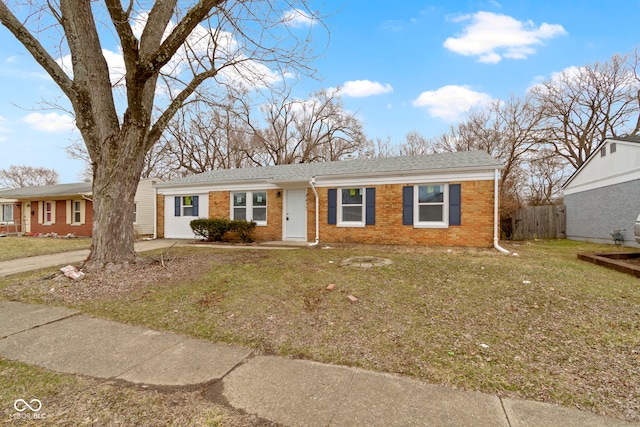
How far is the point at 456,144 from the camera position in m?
22.5

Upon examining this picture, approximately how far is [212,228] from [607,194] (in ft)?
53.3

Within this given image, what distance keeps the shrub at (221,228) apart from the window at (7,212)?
19.3 metres

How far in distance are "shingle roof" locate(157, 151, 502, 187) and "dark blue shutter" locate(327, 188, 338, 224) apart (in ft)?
2.21

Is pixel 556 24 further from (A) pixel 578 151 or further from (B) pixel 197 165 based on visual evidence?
(B) pixel 197 165

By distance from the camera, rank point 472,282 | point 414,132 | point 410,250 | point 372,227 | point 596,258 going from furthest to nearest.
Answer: point 414,132, point 372,227, point 410,250, point 596,258, point 472,282

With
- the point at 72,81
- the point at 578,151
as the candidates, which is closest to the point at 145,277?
the point at 72,81

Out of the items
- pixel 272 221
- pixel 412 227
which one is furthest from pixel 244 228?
pixel 412 227

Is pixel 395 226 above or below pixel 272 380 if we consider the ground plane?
above

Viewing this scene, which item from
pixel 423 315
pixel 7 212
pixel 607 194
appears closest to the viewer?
pixel 423 315

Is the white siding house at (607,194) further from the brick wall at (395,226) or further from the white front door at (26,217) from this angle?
the white front door at (26,217)

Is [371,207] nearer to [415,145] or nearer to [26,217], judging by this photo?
[415,145]

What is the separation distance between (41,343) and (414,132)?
90.7ft

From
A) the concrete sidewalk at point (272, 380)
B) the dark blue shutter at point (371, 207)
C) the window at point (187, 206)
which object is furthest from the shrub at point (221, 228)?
the concrete sidewalk at point (272, 380)

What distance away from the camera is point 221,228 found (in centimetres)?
1201
